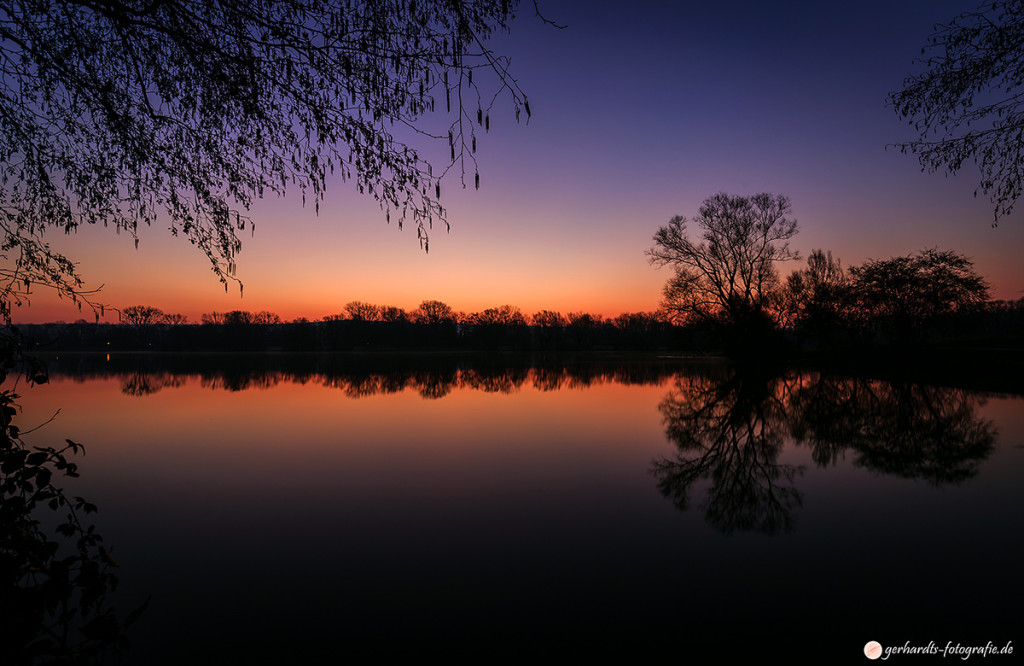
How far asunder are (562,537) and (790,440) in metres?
6.27

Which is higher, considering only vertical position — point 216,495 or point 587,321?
point 587,321

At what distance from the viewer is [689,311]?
35031 millimetres

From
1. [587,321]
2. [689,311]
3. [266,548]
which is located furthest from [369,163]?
[587,321]

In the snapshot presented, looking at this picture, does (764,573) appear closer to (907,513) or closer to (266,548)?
(907,513)

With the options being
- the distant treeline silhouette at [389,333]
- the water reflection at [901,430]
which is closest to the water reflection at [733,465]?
the water reflection at [901,430]

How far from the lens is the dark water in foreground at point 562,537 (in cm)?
298

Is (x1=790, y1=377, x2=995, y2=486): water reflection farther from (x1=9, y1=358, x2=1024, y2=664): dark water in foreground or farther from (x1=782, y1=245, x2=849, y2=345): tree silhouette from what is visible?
(x1=782, y1=245, x2=849, y2=345): tree silhouette

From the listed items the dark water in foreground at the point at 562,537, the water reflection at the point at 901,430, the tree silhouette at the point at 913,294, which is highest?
the tree silhouette at the point at 913,294

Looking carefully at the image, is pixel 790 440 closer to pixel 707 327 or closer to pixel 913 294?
pixel 707 327

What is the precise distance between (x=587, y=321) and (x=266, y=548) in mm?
125751

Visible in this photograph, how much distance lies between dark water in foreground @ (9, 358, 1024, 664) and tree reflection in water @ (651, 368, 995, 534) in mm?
67

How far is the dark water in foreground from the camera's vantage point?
298 centimetres

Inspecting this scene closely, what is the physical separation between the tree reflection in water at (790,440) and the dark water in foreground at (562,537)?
67 mm

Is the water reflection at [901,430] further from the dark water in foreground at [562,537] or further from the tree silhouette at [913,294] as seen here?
the tree silhouette at [913,294]
